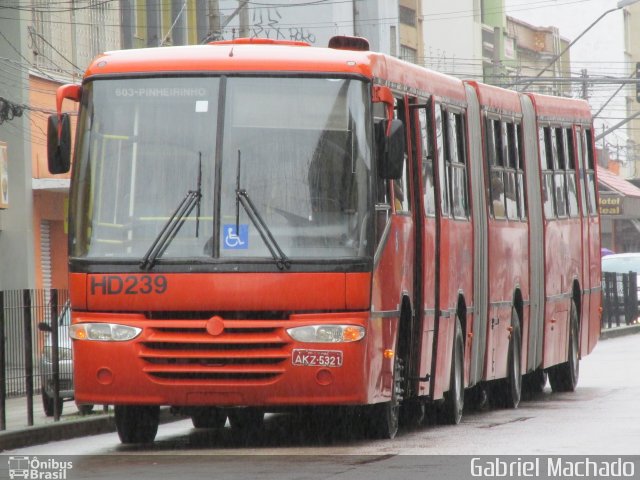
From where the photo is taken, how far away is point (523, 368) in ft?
67.2

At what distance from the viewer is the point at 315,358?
44.6ft

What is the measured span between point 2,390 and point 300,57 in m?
3.98

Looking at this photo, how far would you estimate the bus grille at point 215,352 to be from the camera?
13.6 m

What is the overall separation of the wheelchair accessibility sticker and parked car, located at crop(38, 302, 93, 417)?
416 centimetres

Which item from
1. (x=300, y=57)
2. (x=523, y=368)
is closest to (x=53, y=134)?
(x=300, y=57)

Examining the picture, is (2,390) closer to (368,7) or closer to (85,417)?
(85,417)

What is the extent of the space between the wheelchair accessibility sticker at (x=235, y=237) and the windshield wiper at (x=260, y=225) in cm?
3

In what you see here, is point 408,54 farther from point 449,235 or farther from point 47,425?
point 47,425

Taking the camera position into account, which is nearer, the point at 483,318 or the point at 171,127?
the point at 171,127

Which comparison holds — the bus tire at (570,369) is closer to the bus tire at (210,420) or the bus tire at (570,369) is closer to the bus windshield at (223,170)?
the bus tire at (210,420)

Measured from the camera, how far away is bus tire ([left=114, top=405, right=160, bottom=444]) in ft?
48.8

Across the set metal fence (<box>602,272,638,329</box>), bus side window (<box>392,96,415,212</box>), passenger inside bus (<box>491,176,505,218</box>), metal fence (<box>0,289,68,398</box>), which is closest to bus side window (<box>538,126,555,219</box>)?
passenger inside bus (<box>491,176,505,218</box>)

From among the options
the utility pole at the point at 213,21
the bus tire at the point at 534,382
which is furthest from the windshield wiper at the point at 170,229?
the utility pole at the point at 213,21

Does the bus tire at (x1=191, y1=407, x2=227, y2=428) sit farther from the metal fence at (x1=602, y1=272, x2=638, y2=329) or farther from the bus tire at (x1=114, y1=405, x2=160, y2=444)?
the metal fence at (x1=602, y1=272, x2=638, y2=329)
